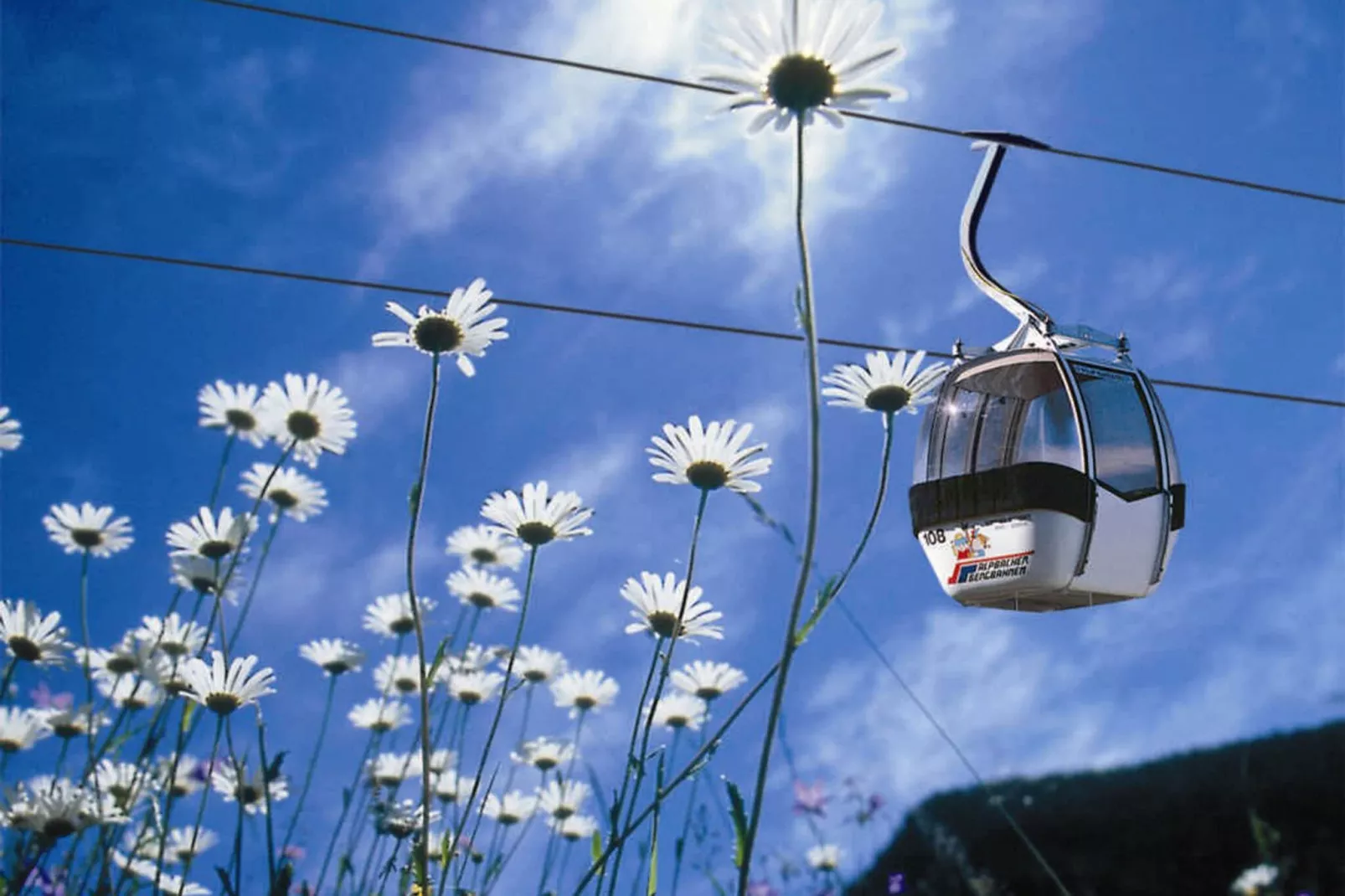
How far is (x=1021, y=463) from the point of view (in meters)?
1.99

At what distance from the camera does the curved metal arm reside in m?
2.22

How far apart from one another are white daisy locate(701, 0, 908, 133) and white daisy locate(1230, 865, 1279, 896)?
8.19ft

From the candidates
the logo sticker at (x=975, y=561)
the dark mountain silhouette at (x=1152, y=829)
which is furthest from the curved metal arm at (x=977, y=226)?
the dark mountain silhouette at (x=1152, y=829)

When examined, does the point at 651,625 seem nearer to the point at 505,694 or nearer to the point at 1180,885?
the point at 505,694

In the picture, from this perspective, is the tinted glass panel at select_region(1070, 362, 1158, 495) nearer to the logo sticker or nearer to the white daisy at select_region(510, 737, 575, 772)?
the logo sticker

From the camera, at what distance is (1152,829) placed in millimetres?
6504

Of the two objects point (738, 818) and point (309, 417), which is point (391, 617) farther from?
point (738, 818)

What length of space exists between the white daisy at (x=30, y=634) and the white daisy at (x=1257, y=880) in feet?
9.46

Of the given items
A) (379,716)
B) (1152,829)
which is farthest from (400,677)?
(1152,829)

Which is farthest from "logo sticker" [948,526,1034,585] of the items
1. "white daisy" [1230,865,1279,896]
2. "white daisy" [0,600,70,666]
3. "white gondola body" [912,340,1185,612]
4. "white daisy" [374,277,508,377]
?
"white daisy" [0,600,70,666]

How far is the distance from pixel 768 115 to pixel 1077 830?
651 cm

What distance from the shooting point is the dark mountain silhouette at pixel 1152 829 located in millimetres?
6129

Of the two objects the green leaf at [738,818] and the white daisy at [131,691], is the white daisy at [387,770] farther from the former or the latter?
the green leaf at [738,818]

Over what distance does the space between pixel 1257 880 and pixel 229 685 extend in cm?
274
